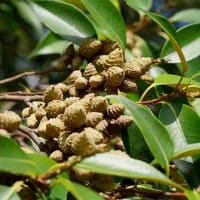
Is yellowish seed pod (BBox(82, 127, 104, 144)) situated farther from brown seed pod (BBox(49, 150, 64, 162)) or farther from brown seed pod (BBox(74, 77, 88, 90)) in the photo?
brown seed pod (BBox(74, 77, 88, 90))

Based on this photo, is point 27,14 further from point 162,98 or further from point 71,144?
point 71,144

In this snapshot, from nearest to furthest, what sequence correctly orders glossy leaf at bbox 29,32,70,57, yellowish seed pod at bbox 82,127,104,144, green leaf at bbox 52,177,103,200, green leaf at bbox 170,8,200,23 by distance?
green leaf at bbox 52,177,103,200
yellowish seed pod at bbox 82,127,104,144
glossy leaf at bbox 29,32,70,57
green leaf at bbox 170,8,200,23

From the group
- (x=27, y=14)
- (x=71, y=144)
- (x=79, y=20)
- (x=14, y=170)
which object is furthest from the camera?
(x=27, y=14)

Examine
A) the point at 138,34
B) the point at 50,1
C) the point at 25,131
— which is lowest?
the point at 138,34

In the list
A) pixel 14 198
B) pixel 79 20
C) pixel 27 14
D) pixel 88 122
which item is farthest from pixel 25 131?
pixel 27 14

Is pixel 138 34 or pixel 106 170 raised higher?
pixel 106 170

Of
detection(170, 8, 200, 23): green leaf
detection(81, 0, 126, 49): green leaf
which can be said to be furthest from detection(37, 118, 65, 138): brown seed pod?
detection(170, 8, 200, 23): green leaf

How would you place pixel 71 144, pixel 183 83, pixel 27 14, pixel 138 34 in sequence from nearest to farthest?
pixel 71 144 → pixel 183 83 → pixel 138 34 → pixel 27 14
